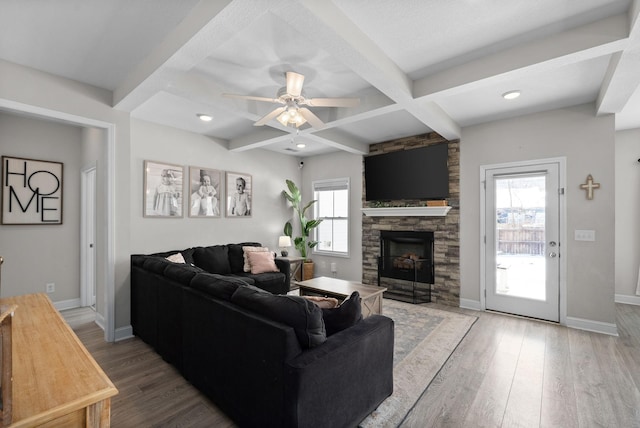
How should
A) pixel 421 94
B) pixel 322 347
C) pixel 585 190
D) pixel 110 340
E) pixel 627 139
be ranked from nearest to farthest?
pixel 322 347 → pixel 421 94 → pixel 110 340 → pixel 585 190 → pixel 627 139

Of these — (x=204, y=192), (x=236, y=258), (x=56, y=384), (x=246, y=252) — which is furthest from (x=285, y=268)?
(x=56, y=384)

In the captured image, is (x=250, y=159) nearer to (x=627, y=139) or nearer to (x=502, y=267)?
(x=502, y=267)

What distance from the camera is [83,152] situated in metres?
4.25

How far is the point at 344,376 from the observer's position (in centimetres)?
175

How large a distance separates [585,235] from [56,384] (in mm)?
4801

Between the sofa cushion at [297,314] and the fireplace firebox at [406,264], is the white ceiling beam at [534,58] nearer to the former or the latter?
the sofa cushion at [297,314]

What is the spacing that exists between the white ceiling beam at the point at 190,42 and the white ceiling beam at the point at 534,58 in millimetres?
1790

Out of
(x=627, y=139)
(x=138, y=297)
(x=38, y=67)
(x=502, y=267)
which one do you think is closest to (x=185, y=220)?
(x=138, y=297)

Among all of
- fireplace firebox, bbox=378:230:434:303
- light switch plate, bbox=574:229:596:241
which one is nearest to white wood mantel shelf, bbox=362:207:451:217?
fireplace firebox, bbox=378:230:434:303

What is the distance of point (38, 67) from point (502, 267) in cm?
560

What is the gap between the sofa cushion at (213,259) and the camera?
4426 mm

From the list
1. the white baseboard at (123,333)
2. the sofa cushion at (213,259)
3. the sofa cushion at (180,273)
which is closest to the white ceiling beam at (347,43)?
the sofa cushion at (180,273)

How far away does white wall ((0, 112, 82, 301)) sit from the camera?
3.79m

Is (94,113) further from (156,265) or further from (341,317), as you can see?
(341,317)
